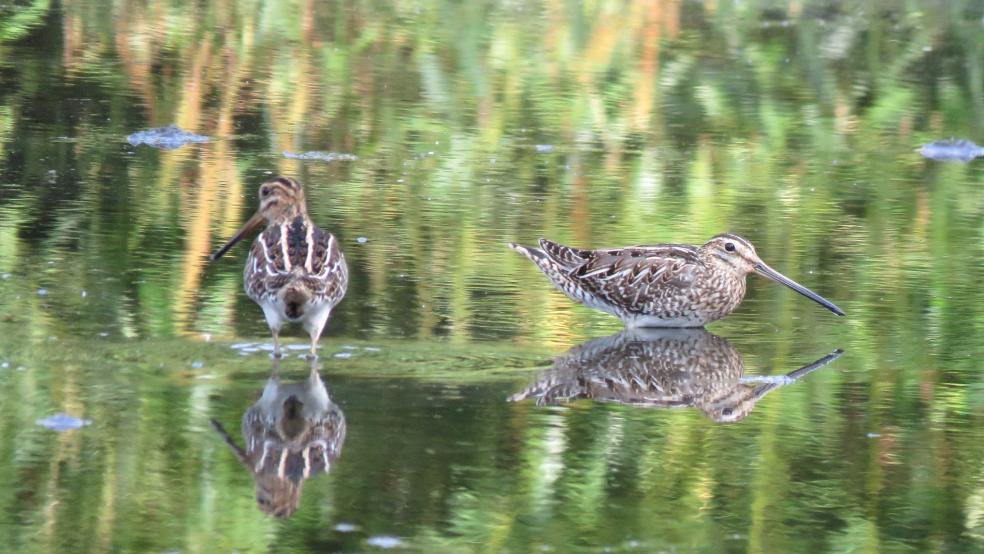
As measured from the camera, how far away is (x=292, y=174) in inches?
468

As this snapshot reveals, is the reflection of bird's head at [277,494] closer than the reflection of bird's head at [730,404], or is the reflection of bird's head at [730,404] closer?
the reflection of bird's head at [277,494]

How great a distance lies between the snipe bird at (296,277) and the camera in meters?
7.79

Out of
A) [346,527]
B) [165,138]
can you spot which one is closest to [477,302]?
[346,527]

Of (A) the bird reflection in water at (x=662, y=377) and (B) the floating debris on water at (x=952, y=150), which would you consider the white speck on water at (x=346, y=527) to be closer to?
(A) the bird reflection in water at (x=662, y=377)

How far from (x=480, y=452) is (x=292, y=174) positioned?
545 cm

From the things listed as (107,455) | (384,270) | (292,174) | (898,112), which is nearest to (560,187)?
(292,174)

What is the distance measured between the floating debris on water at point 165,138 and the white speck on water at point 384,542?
7.31 m

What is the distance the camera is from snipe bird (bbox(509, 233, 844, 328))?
894 cm

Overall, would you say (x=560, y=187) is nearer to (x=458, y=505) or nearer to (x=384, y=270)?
(x=384, y=270)

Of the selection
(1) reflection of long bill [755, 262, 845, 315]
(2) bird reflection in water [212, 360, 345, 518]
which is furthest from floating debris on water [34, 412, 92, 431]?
(1) reflection of long bill [755, 262, 845, 315]

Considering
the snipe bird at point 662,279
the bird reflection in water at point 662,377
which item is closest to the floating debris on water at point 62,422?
the bird reflection in water at point 662,377

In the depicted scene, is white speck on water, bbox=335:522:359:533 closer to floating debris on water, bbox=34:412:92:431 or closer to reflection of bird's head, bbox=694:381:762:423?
floating debris on water, bbox=34:412:92:431

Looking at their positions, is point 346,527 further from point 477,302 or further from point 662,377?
point 477,302

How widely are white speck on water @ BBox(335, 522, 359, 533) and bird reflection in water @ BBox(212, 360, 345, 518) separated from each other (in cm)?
19
